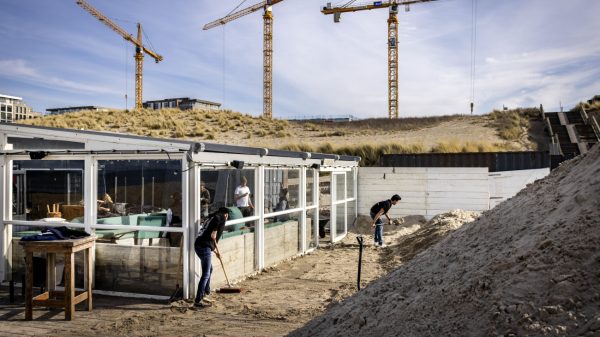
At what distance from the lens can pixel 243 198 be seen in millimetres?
10391

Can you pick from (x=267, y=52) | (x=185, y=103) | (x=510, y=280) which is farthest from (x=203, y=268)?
(x=185, y=103)

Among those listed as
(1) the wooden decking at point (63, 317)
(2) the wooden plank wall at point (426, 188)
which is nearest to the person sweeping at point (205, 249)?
(1) the wooden decking at point (63, 317)

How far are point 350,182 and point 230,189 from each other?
7.87 m

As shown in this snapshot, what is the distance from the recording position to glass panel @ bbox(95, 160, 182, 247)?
892 centimetres

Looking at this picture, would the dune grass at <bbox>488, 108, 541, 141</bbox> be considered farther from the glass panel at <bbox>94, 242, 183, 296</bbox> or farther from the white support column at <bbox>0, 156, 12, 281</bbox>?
the white support column at <bbox>0, 156, 12, 281</bbox>

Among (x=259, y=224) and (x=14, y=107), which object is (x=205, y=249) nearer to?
(x=259, y=224)

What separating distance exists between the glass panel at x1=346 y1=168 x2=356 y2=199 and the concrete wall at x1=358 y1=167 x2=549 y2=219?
1.77ft

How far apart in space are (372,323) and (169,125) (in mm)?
41004

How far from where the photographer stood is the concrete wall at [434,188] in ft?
56.3

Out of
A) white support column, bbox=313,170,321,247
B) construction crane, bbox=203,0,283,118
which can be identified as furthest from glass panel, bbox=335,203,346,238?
construction crane, bbox=203,0,283,118

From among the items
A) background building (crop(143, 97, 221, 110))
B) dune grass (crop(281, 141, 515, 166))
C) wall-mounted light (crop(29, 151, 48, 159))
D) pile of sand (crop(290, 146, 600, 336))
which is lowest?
pile of sand (crop(290, 146, 600, 336))

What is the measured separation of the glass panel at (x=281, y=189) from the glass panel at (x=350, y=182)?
4330 millimetres

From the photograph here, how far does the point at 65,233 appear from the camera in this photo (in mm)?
7512

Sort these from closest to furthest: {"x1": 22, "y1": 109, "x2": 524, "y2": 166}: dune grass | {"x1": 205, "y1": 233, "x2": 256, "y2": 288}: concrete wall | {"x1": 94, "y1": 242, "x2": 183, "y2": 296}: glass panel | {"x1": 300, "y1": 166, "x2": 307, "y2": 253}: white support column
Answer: {"x1": 94, "y1": 242, "x2": 183, "y2": 296}: glass panel, {"x1": 205, "y1": 233, "x2": 256, "y2": 288}: concrete wall, {"x1": 300, "y1": 166, "x2": 307, "y2": 253}: white support column, {"x1": 22, "y1": 109, "x2": 524, "y2": 166}: dune grass
